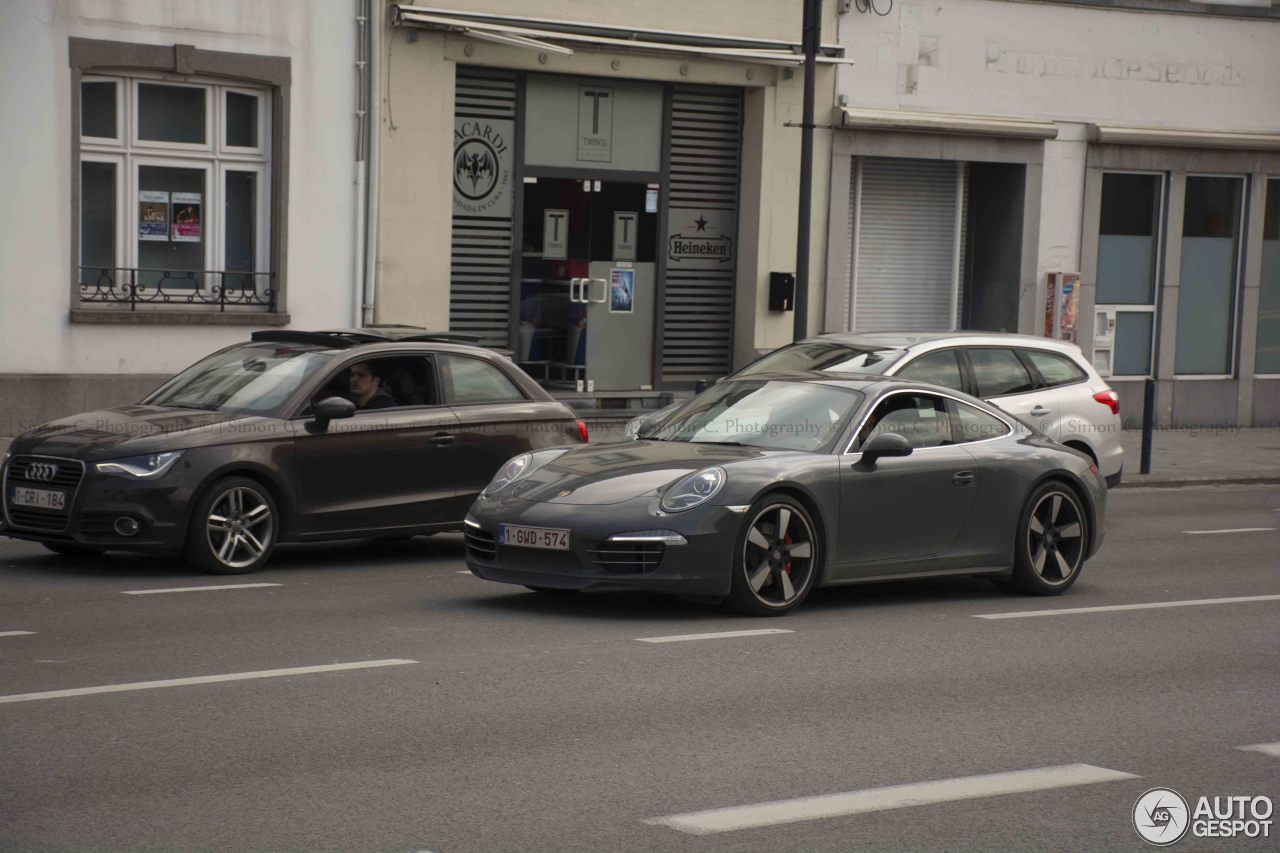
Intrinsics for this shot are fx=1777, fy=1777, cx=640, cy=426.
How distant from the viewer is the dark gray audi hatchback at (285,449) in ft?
35.2

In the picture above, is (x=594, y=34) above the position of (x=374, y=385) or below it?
above

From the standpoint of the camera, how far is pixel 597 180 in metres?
21.5

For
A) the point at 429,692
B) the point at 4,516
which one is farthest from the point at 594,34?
the point at 429,692

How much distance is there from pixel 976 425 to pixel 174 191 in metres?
10.8

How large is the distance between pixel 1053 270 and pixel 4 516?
17.1 m

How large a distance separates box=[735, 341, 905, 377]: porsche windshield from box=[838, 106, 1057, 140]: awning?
8.32 meters

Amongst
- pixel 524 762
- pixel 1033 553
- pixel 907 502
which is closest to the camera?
pixel 524 762

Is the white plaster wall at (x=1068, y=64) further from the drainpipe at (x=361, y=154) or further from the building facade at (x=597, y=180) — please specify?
the drainpipe at (x=361, y=154)

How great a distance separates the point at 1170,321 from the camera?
84.6 ft

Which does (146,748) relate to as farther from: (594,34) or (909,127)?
(909,127)

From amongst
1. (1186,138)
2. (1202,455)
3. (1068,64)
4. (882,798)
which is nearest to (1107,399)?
(1202,455)

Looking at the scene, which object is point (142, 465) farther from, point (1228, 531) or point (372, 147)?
point (372, 147)

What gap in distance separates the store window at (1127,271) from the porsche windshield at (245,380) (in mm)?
15903

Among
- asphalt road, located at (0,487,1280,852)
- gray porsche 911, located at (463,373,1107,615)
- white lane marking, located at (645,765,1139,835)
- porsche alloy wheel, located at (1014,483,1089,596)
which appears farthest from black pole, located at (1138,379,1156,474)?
white lane marking, located at (645,765,1139,835)
